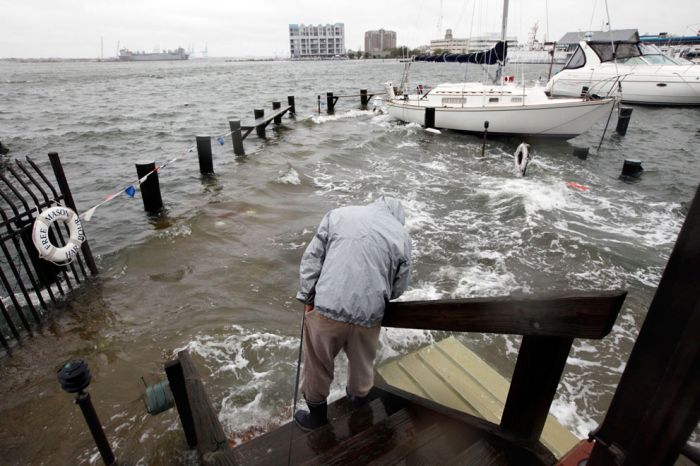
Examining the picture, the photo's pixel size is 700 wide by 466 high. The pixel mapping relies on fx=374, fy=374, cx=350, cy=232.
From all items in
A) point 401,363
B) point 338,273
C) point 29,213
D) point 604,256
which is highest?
point 338,273

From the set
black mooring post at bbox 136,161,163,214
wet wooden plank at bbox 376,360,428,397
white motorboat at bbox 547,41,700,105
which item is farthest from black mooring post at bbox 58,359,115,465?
white motorboat at bbox 547,41,700,105

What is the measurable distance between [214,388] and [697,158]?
17803 mm

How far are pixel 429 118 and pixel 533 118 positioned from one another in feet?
14.8

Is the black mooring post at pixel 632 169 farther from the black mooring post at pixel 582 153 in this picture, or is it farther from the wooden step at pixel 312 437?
the wooden step at pixel 312 437

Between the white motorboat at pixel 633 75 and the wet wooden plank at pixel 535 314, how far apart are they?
85.2 feet

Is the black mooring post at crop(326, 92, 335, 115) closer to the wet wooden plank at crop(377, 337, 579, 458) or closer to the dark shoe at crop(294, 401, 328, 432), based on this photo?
the wet wooden plank at crop(377, 337, 579, 458)

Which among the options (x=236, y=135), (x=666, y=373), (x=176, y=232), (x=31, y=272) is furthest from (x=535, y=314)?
(x=236, y=135)

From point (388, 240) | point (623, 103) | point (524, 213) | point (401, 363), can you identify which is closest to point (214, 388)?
point (401, 363)

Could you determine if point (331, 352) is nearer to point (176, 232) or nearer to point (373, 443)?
point (373, 443)

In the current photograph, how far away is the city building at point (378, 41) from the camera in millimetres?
160375

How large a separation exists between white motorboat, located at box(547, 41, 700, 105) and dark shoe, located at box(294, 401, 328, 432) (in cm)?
2562

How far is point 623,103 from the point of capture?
25.8 m

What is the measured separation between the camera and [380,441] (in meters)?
2.49

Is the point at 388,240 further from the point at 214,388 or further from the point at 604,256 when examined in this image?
the point at 604,256
